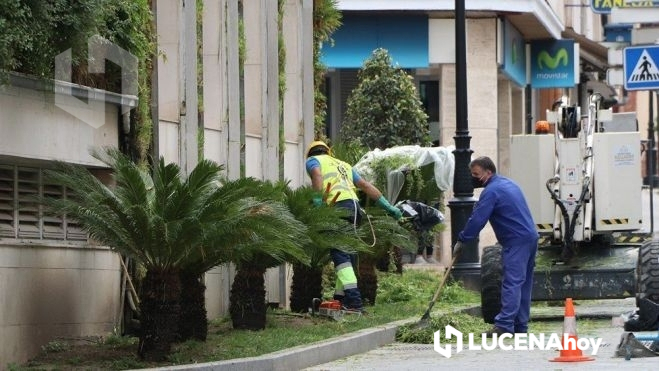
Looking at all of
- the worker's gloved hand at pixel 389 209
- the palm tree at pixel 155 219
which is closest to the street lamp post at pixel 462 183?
the worker's gloved hand at pixel 389 209

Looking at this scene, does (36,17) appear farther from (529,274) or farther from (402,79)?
(402,79)

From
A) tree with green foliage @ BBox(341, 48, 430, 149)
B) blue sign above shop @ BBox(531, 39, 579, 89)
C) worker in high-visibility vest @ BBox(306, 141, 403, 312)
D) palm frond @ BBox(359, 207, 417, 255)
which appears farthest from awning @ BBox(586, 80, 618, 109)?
worker in high-visibility vest @ BBox(306, 141, 403, 312)

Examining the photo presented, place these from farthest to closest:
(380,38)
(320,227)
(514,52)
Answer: (514,52) < (380,38) < (320,227)

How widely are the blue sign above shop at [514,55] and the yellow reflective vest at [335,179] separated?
17341mm

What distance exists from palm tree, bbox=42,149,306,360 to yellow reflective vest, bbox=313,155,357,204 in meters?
3.86

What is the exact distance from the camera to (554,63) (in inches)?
1485

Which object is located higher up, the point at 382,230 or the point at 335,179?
the point at 335,179

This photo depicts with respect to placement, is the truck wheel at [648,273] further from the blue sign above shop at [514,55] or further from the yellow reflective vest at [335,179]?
the blue sign above shop at [514,55]

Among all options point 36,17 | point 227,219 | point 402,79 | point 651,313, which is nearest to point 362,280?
point 651,313

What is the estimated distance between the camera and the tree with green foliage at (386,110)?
96.9ft

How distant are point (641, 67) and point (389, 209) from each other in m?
6.05

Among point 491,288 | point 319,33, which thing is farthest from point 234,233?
point 319,33

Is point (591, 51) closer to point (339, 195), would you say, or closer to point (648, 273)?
point (339, 195)

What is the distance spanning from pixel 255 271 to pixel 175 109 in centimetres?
189
